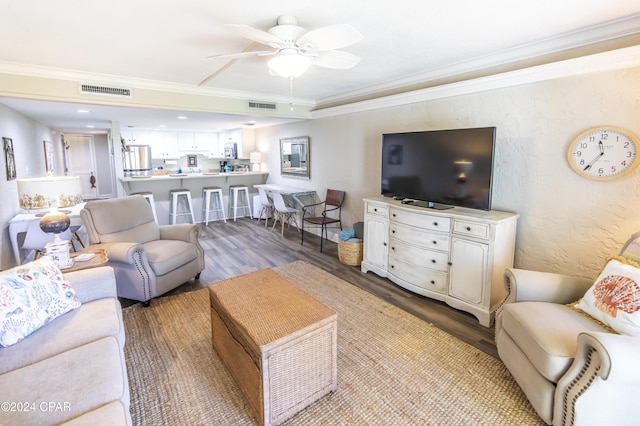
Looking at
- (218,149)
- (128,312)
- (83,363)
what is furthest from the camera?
(218,149)

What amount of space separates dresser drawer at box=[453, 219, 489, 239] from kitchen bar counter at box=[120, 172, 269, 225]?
4937 millimetres

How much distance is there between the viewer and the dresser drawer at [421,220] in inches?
117

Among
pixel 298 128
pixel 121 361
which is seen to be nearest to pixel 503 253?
pixel 121 361

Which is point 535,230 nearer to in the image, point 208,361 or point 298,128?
point 208,361

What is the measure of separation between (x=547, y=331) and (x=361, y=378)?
1.12 m

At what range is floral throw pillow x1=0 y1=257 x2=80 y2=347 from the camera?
5.32 ft

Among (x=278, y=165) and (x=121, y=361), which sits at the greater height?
(x=278, y=165)

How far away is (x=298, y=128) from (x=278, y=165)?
109cm

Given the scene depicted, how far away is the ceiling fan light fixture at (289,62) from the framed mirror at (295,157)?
3304mm

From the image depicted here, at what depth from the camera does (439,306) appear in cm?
306

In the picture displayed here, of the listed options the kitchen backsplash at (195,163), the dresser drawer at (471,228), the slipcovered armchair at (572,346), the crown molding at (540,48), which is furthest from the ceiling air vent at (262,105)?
the slipcovered armchair at (572,346)

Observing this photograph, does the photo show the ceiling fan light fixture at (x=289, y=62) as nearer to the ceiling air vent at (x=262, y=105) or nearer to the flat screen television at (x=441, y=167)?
the flat screen television at (x=441, y=167)

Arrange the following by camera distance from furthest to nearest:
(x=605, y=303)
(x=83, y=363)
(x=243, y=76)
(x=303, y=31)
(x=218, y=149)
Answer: (x=218, y=149) → (x=243, y=76) → (x=303, y=31) → (x=605, y=303) → (x=83, y=363)

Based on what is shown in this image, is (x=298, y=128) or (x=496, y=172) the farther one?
(x=298, y=128)
